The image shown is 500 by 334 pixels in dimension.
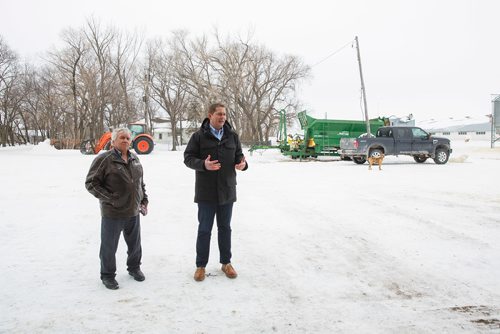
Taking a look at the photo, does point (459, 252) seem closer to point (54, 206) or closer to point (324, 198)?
point (324, 198)

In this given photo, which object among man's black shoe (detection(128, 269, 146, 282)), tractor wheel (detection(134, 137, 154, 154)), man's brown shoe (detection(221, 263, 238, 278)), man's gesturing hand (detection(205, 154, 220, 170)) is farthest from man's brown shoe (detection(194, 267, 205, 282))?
tractor wheel (detection(134, 137, 154, 154))

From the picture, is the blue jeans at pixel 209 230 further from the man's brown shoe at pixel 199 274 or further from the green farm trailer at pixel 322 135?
the green farm trailer at pixel 322 135

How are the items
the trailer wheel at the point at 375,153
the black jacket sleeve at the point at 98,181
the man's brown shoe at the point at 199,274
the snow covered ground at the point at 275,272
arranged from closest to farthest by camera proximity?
the snow covered ground at the point at 275,272 → the black jacket sleeve at the point at 98,181 → the man's brown shoe at the point at 199,274 → the trailer wheel at the point at 375,153

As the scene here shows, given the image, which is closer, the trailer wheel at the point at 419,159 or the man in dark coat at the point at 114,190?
the man in dark coat at the point at 114,190

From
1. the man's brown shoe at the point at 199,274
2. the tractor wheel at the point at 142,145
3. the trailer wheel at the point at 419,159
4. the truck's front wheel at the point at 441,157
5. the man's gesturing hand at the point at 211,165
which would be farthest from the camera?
the tractor wheel at the point at 142,145

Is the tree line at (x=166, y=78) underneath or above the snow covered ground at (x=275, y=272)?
above

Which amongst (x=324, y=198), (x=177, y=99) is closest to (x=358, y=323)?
(x=324, y=198)

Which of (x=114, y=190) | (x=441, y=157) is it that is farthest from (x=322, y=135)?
(x=114, y=190)

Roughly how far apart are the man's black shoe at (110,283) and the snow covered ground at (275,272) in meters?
0.08

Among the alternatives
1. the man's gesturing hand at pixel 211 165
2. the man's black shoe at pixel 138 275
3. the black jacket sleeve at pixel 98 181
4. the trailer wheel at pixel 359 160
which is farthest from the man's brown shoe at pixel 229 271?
the trailer wheel at pixel 359 160

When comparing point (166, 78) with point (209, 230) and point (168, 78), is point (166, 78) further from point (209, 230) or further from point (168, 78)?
point (209, 230)

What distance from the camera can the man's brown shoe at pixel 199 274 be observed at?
12.0ft

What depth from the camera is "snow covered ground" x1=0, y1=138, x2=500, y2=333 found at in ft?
9.45

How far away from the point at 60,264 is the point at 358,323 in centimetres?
311
